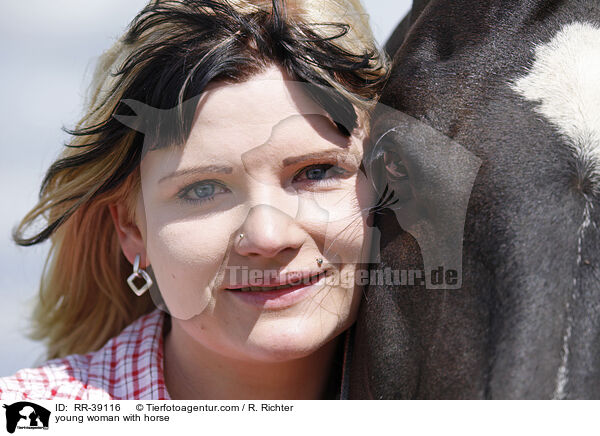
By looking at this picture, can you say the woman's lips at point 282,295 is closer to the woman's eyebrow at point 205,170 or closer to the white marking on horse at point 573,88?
the woman's eyebrow at point 205,170

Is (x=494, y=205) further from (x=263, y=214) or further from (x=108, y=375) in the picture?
(x=108, y=375)

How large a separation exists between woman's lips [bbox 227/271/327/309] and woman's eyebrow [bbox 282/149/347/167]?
30cm

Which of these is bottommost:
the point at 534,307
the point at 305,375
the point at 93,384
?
the point at 93,384

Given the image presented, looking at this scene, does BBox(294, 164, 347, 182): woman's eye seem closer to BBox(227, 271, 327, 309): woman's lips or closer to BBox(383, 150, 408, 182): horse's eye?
BBox(383, 150, 408, 182): horse's eye

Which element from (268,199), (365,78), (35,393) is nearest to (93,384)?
(35,393)

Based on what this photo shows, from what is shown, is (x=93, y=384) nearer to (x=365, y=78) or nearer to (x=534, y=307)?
(x=365, y=78)

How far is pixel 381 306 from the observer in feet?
5.38

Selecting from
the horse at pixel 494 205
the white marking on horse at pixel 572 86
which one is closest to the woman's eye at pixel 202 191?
the horse at pixel 494 205

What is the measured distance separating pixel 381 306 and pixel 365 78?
2.06ft

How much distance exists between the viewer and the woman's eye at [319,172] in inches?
67.8

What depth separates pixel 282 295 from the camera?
1661 mm

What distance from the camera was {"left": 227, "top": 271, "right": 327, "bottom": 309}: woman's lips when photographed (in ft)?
5.43
